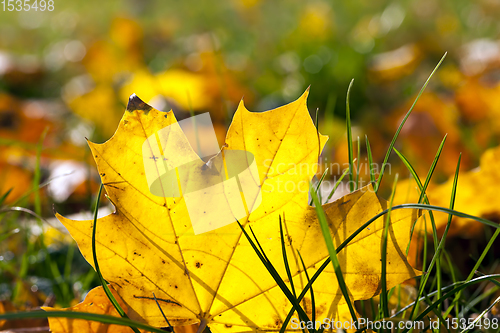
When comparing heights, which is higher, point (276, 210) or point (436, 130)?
point (276, 210)

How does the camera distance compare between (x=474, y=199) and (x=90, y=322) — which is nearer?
(x=90, y=322)

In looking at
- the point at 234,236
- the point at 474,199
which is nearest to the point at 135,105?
the point at 234,236

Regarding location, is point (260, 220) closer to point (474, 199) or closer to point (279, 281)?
point (279, 281)

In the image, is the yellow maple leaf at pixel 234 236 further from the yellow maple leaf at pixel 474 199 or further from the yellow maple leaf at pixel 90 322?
the yellow maple leaf at pixel 474 199

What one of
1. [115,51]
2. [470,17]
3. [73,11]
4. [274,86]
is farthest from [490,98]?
[73,11]

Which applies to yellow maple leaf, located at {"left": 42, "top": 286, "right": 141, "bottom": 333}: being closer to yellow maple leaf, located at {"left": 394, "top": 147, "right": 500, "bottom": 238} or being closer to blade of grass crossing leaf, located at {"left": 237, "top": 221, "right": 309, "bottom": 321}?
blade of grass crossing leaf, located at {"left": 237, "top": 221, "right": 309, "bottom": 321}

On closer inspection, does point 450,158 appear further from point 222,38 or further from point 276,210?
point 222,38

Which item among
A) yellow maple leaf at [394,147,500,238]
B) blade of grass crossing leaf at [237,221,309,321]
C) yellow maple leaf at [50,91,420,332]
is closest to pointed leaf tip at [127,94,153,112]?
yellow maple leaf at [50,91,420,332]

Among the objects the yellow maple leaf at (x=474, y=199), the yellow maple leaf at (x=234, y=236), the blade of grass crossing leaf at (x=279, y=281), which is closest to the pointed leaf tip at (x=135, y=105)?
the yellow maple leaf at (x=234, y=236)
